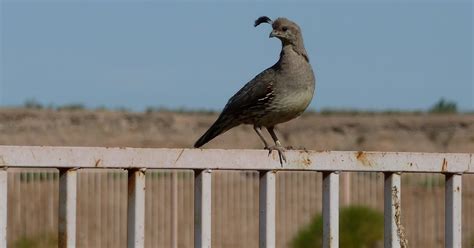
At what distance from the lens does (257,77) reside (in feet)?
31.1

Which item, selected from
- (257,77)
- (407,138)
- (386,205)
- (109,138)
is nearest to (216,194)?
(109,138)

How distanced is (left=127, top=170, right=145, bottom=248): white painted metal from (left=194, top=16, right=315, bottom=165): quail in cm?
417

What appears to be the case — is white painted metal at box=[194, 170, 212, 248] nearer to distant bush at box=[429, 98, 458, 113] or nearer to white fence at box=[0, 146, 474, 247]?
white fence at box=[0, 146, 474, 247]

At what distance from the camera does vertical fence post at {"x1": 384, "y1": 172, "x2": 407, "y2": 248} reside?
5.20 metres

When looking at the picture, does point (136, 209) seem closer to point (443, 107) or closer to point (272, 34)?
point (272, 34)

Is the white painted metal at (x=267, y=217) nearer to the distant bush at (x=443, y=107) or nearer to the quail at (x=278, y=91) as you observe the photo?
the quail at (x=278, y=91)

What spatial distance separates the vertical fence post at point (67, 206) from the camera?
15.0ft

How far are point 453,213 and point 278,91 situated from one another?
13.5ft

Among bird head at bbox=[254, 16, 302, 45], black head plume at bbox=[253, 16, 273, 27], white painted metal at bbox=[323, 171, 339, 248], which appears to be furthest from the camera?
bird head at bbox=[254, 16, 302, 45]

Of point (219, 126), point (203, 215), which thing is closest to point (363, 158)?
point (203, 215)

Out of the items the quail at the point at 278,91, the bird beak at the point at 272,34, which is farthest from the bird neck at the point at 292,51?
the bird beak at the point at 272,34

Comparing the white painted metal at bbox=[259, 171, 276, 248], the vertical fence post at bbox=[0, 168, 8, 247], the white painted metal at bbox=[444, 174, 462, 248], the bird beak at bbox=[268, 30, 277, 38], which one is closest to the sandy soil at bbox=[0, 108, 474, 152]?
the bird beak at bbox=[268, 30, 277, 38]

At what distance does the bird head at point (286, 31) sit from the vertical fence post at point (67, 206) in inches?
184

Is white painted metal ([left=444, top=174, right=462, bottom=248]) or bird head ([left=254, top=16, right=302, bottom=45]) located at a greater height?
bird head ([left=254, top=16, right=302, bottom=45])
